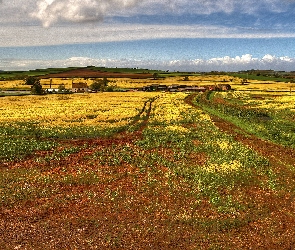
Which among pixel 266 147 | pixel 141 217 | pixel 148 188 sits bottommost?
pixel 141 217

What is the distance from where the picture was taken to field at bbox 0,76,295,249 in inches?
601

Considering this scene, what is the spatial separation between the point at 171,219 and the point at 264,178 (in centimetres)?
953

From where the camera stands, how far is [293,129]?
4088 cm

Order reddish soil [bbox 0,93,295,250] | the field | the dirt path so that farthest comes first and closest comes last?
the dirt path, the field, reddish soil [bbox 0,93,295,250]

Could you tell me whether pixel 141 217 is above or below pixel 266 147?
below

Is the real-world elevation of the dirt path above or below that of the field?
above

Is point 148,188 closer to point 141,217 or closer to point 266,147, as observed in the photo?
point 141,217

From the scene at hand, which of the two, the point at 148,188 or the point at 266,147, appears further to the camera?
the point at 266,147

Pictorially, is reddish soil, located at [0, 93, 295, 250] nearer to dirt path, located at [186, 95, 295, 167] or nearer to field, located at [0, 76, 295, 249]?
field, located at [0, 76, 295, 249]

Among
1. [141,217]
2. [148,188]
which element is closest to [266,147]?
[148,188]

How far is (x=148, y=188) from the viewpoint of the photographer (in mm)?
21344

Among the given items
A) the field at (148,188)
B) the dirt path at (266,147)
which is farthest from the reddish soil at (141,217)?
the dirt path at (266,147)

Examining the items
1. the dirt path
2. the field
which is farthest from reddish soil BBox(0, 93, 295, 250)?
the dirt path

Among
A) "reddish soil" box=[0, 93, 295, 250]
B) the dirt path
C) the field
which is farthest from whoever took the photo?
the dirt path
